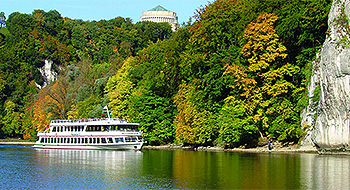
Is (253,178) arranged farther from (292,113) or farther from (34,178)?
(292,113)

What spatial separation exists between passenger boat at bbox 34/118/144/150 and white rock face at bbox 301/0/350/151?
2555 cm

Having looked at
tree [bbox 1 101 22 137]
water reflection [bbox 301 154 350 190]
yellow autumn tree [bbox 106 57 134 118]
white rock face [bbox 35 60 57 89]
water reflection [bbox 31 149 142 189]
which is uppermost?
white rock face [bbox 35 60 57 89]

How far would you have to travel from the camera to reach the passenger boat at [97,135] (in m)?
73.8

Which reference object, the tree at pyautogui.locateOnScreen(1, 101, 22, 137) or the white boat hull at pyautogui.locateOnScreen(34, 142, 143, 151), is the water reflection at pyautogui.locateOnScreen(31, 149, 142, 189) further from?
the tree at pyautogui.locateOnScreen(1, 101, 22, 137)

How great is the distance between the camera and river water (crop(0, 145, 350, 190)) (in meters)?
36.8

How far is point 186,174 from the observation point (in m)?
42.7

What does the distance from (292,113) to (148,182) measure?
29.4m

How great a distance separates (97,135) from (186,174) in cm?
3581

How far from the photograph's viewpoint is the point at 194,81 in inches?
2921

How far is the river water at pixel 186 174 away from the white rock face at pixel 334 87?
3.52m

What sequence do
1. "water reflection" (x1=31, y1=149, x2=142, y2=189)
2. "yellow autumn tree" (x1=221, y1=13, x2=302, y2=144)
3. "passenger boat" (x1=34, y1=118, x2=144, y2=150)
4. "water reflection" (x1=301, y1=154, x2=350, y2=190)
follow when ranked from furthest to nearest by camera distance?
"passenger boat" (x1=34, y1=118, x2=144, y2=150)
"yellow autumn tree" (x1=221, y1=13, x2=302, y2=144)
"water reflection" (x1=31, y1=149, x2=142, y2=189)
"water reflection" (x1=301, y1=154, x2=350, y2=190)

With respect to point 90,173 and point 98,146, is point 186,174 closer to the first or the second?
point 90,173

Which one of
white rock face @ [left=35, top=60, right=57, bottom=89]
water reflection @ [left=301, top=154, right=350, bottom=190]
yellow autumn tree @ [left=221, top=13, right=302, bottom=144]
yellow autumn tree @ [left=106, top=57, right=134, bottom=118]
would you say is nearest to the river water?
water reflection @ [left=301, top=154, right=350, bottom=190]

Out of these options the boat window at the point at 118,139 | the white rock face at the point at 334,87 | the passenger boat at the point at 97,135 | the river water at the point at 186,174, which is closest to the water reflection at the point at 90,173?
the river water at the point at 186,174
